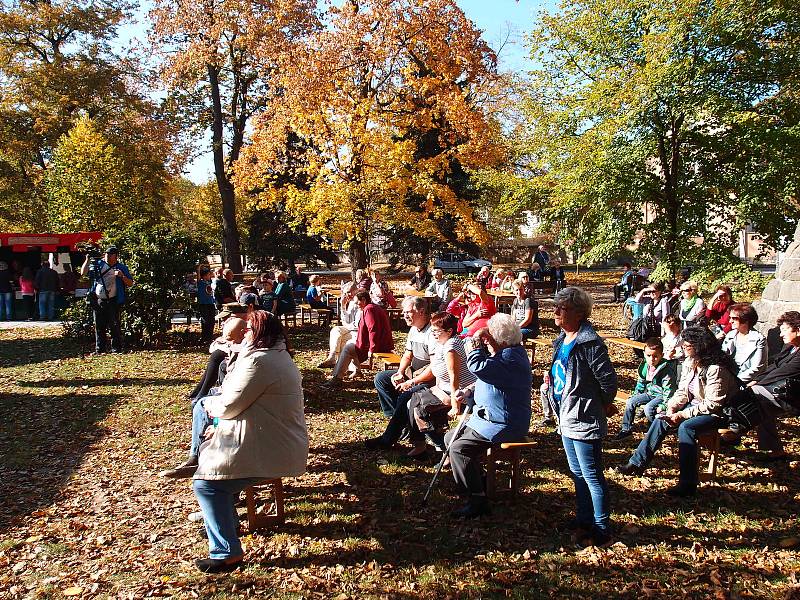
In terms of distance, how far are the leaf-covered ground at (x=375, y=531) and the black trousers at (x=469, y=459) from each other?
0.31 meters

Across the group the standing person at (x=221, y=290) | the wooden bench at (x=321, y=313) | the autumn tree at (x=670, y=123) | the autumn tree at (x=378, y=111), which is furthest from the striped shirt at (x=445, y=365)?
the autumn tree at (x=378, y=111)

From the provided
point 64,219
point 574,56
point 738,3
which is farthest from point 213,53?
point 738,3

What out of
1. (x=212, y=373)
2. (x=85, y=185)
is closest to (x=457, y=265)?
(x=85, y=185)

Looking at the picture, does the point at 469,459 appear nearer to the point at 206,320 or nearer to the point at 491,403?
the point at 491,403

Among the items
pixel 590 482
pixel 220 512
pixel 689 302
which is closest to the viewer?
pixel 220 512

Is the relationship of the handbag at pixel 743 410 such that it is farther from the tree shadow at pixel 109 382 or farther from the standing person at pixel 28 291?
the standing person at pixel 28 291

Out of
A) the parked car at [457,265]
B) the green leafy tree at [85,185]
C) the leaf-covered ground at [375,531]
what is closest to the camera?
the leaf-covered ground at [375,531]

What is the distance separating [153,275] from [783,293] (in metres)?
10.7

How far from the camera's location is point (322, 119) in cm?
1905

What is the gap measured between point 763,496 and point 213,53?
25.3m

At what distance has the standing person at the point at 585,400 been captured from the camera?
14.0ft

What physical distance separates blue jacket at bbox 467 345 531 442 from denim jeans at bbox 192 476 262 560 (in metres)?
1.73

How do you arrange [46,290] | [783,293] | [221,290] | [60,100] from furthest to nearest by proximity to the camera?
[60,100], [46,290], [221,290], [783,293]

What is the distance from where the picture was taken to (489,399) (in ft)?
16.0
